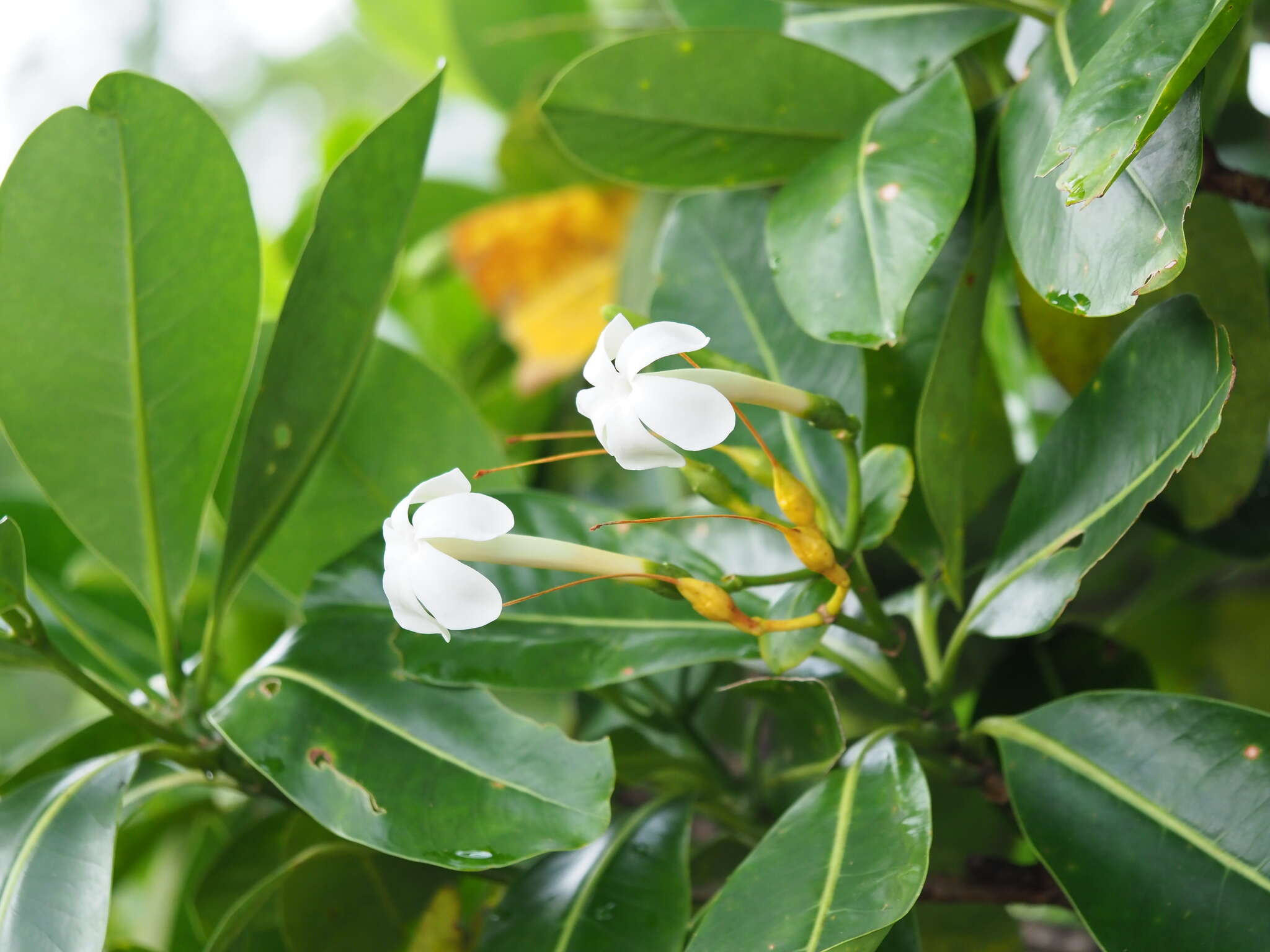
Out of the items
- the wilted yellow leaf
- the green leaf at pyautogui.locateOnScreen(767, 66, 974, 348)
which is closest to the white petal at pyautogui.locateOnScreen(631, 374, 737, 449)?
the green leaf at pyautogui.locateOnScreen(767, 66, 974, 348)

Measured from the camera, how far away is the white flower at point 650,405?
14.6 inches

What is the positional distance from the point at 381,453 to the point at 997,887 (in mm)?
474

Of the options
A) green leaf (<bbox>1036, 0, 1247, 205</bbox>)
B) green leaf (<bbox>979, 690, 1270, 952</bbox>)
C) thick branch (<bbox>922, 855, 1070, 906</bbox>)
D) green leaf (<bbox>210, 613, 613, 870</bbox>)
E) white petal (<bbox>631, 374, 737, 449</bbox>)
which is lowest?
thick branch (<bbox>922, 855, 1070, 906</bbox>)

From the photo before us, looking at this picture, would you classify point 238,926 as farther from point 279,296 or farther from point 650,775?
point 279,296

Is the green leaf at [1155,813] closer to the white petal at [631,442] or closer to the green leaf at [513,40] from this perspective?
the white petal at [631,442]

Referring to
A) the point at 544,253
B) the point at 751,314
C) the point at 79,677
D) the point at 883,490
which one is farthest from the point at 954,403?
the point at 544,253

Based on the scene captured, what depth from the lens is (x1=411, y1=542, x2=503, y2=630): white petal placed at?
0.39m

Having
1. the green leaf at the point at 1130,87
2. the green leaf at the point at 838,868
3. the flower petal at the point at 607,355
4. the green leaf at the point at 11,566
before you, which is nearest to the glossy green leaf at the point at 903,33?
the green leaf at the point at 1130,87

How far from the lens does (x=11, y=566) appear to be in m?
0.50

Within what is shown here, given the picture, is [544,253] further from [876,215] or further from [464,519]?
[464,519]

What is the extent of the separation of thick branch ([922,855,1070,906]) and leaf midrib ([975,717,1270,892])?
0.11 metres

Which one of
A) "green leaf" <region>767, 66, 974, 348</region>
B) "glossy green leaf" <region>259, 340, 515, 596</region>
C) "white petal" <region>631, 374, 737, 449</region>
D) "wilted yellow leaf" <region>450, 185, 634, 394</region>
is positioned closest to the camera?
"white petal" <region>631, 374, 737, 449</region>

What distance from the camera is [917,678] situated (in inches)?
21.4

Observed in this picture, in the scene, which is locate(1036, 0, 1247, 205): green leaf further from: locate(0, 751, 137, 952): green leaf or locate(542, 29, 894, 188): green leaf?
locate(0, 751, 137, 952): green leaf
